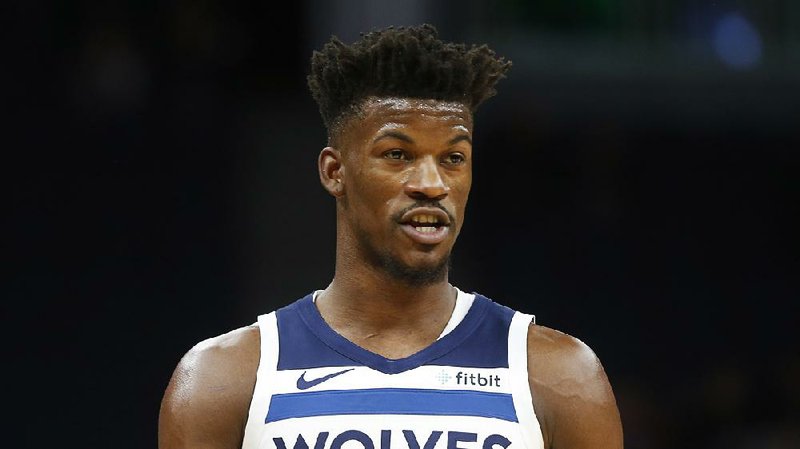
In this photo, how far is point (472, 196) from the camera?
779 cm

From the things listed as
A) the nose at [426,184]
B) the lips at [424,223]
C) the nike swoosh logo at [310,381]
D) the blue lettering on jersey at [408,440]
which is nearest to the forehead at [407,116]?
the nose at [426,184]

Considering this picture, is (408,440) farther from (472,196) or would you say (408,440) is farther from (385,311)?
(472,196)

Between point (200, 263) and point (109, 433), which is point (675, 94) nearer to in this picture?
point (200, 263)

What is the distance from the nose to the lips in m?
0.04

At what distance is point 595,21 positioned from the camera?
26.6 feet

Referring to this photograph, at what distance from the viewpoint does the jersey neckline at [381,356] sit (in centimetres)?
358

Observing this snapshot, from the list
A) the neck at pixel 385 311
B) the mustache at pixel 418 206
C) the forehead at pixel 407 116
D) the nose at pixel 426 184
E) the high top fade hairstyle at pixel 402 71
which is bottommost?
the neck at pixel 385 311

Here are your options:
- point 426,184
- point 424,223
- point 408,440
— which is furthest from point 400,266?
point 408,440

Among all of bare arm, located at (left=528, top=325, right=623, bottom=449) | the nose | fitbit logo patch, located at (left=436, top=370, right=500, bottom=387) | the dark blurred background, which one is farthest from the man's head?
the dark blurred background

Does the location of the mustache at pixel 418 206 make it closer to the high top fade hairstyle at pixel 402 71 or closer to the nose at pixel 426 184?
the nose at pixel 426 184

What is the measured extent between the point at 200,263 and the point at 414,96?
375 cm

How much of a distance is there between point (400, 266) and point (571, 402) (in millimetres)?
577

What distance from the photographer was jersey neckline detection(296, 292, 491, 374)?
3576mm

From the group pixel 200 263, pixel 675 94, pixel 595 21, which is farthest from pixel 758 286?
pixel 200 263
